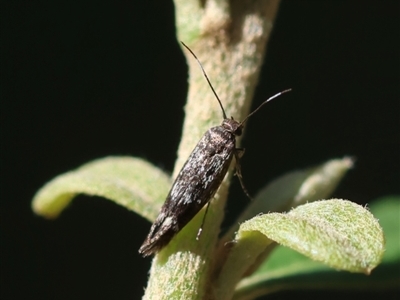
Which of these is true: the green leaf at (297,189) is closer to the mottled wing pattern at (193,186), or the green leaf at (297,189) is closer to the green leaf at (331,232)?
the mottled wing pattern at (193,186)

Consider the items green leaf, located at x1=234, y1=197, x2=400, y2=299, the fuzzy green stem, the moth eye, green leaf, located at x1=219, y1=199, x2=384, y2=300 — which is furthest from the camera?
green leaf, located at x1=234, y1=197, x2=400, y2=299

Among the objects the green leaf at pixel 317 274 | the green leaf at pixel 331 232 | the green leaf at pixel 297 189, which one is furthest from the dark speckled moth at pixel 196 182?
the green leaf at pixel 317 274

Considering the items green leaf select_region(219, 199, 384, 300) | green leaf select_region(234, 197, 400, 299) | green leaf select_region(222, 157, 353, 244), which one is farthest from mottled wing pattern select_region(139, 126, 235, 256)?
green leaf select_region(234, 197, 400, 299)

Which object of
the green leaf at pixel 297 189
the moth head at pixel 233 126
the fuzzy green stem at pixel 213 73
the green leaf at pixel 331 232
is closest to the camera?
the green leaf at pixel 331 232

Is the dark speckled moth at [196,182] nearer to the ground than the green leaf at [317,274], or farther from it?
farther from it

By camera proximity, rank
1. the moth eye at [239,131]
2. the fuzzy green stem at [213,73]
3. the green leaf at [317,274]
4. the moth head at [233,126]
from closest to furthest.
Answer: the fuzzy green stem at [213,73] < the moth head at [233,126] < the moth eye at [239,131] < the green leaf at [317,274]

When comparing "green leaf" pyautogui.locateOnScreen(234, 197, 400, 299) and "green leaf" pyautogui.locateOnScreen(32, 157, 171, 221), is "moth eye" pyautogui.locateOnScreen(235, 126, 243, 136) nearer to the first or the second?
"green leaf" pyautogui.locateOnScreen(32, 157, 171, 221)

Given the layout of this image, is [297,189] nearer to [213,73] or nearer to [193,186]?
[193,186]
